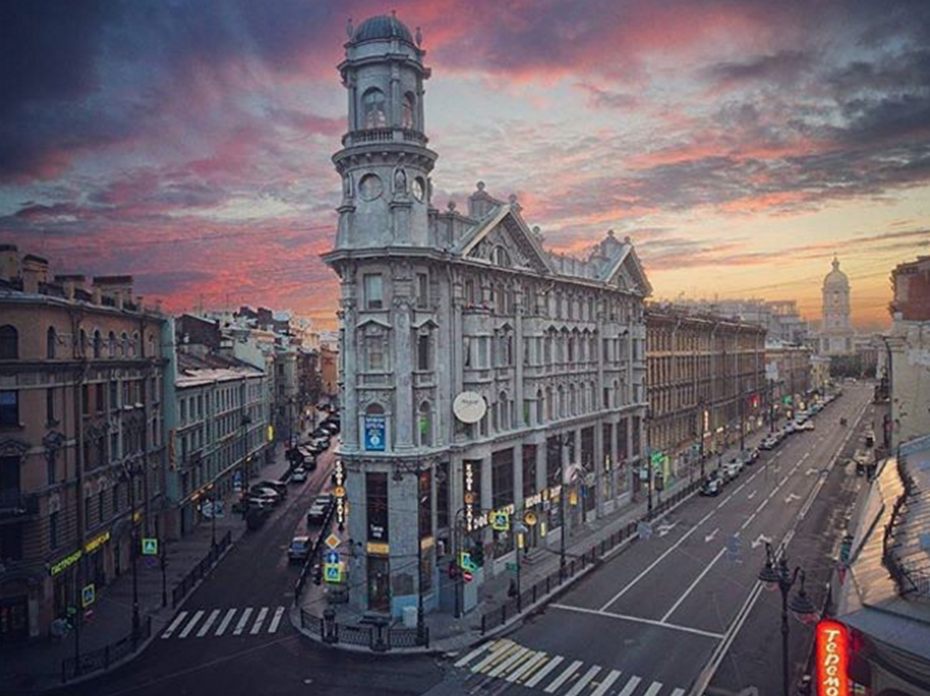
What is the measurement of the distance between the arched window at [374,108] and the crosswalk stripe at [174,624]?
27450 mm

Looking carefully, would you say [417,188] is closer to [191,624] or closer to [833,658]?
[191,624]

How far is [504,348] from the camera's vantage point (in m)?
46.2

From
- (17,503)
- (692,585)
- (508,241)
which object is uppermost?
(508,241)

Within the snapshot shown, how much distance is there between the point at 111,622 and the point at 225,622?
5.89 meters

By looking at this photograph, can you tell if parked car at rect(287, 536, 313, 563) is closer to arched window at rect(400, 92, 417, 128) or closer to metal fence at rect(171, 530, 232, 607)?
metal fence at rect(171, 530, 232, 607)

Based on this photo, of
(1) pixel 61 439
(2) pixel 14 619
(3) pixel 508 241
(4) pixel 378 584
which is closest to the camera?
(2) pixel 14 619

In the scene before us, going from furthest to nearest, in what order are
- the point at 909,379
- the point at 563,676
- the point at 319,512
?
the point at 319,512, the point at 909,379, the point at 563,676

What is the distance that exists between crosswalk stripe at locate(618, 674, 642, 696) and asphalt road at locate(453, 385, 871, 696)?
0.04 m

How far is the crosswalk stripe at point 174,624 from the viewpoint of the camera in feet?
116

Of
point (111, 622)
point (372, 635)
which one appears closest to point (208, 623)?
point (111, 622)

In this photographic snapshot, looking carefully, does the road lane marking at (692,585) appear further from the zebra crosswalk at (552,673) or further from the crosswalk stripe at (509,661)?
the crosswalk stripe at (509,661)

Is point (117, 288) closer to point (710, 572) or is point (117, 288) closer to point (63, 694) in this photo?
point (63, 694)

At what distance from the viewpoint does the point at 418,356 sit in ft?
127

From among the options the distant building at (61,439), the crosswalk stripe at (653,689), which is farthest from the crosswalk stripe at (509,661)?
the distant building at (61,439)
